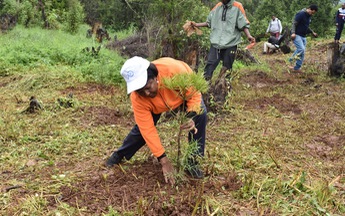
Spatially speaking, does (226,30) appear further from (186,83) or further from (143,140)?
(186,83)

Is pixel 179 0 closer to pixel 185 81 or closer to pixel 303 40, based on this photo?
pixel 303 40

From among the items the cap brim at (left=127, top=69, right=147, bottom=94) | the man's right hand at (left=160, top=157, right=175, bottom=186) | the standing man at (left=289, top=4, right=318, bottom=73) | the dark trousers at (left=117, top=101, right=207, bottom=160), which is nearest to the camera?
the cap brim at (left=127, top=69, right=147, bottom=94)

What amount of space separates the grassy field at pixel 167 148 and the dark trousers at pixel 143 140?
0.14m

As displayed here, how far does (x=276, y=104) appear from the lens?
18.6 feet

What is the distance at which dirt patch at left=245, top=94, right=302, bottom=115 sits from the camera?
5410mm

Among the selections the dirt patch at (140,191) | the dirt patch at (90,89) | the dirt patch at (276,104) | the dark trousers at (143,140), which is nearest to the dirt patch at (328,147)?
the dirt patch at (276,104)

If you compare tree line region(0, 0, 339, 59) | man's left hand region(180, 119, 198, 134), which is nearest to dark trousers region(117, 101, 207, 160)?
man's left hand region(180, 119, 198, 134)

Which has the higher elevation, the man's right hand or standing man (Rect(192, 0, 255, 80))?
standing man (Rect(192, 0, 255, 80))

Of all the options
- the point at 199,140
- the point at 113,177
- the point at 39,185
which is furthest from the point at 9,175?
the point at 199,140

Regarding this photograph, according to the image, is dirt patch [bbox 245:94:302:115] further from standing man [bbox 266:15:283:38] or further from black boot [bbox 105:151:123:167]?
standing man [bbox 266:15:283:38]

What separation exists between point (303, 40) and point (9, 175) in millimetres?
6920

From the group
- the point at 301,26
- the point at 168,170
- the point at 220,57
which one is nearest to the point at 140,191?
the point at 168,170

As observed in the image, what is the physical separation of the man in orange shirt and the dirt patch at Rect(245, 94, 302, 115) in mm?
2744

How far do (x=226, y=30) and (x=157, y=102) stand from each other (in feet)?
9.58
